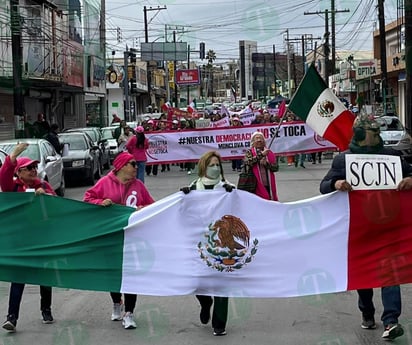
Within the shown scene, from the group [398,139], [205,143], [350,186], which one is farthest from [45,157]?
[398,139]

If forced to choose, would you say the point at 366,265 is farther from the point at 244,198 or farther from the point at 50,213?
the point at 50,213

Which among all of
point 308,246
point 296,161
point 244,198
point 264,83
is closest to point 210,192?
point 244,198

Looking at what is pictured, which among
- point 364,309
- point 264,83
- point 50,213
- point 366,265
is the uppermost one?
point 264,83

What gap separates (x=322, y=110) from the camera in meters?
9.22

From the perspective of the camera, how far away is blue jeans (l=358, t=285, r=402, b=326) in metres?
5.94

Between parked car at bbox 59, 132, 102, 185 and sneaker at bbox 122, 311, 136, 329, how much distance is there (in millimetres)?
14028

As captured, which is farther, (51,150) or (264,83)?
(264,83)

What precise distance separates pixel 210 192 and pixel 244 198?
31cm

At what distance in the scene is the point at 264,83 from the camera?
135 meters

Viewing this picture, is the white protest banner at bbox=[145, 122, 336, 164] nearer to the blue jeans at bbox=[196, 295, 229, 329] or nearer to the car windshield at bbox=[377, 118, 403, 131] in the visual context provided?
the car windshield at bbox=[377, 118, 403, 131]

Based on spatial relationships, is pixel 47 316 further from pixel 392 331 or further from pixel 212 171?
pixel 392 331

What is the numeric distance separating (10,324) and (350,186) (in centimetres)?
328

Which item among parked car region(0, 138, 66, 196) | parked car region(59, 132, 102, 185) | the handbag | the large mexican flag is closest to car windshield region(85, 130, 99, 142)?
parked car region(59, 132, 102, 185)

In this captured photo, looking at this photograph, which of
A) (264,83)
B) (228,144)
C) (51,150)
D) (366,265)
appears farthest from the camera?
(264,83)
